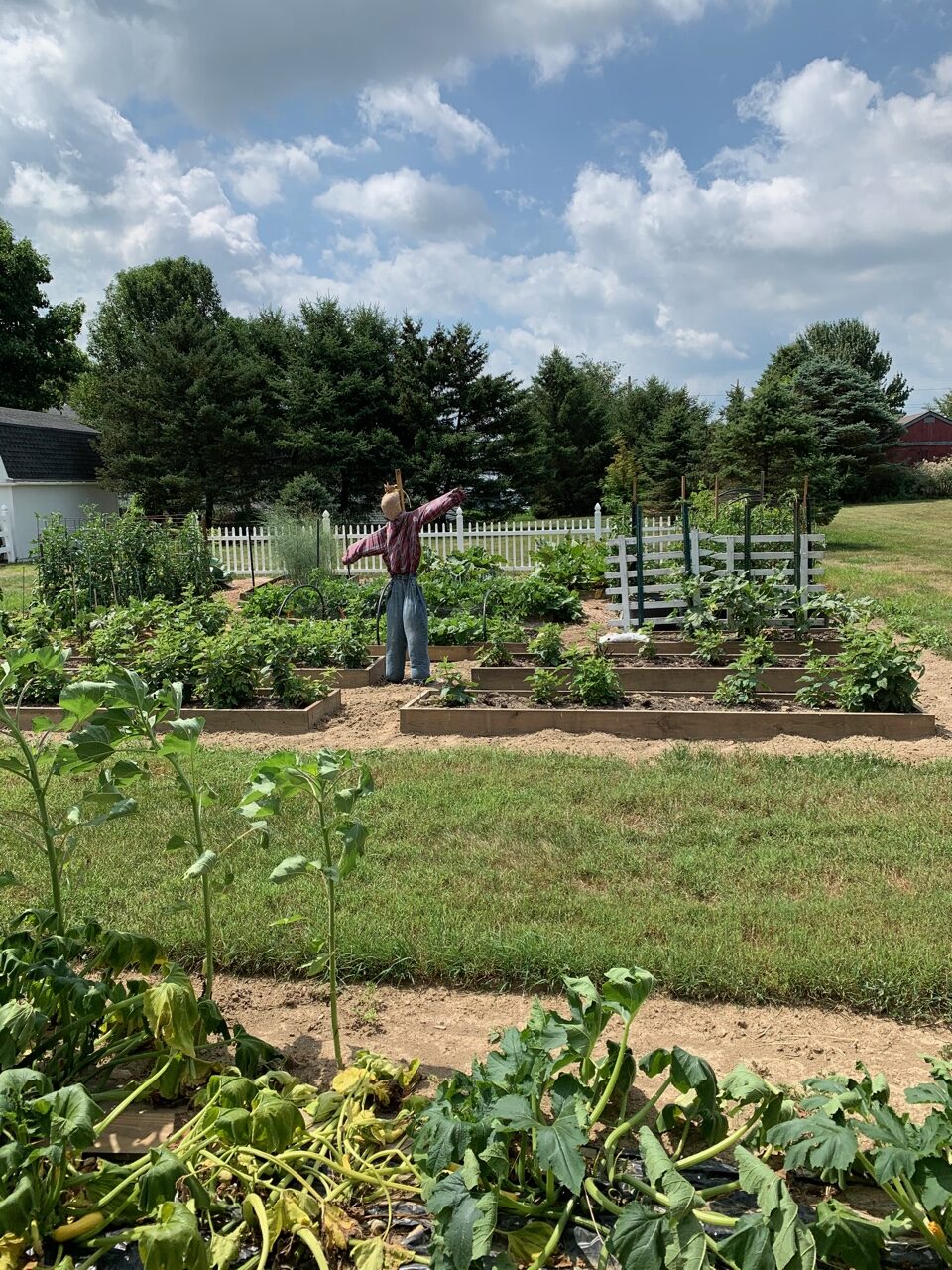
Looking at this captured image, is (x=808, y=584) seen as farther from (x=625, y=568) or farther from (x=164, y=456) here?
(x=164, y=456)

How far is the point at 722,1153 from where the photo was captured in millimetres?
2182

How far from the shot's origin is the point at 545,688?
684 centimetres

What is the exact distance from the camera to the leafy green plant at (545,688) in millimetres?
6820

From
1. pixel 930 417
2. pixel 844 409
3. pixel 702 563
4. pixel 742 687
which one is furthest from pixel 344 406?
pixel 930 417

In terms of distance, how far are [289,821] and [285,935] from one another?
116cm

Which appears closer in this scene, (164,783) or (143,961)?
(143,961)

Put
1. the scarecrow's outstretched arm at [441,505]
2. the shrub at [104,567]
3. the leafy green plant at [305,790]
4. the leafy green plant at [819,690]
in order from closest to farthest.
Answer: the leafy green plant at [305,790], the leafy green plant at [819,690], the scarecrow's outstretched arm at [441,505], the shrub at [104,567]

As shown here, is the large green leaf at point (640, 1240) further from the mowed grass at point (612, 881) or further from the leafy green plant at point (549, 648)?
the leafy green plant at point (549, 648)

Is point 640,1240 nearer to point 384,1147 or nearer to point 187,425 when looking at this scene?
point 384,1147

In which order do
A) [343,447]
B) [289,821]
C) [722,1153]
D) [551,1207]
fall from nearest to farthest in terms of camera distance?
[551,1207]
[722,1153]
[289,821]
[343,447]

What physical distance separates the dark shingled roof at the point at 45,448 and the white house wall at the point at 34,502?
12.6 inches

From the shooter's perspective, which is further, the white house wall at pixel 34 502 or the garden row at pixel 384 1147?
the white house wall at pixel 34 502

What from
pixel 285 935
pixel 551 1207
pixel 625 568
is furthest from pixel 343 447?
pixel 551 1207

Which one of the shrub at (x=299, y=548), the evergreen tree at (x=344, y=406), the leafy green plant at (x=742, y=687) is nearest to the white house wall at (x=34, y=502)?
the evergreen tree at (x=344, y=406)
